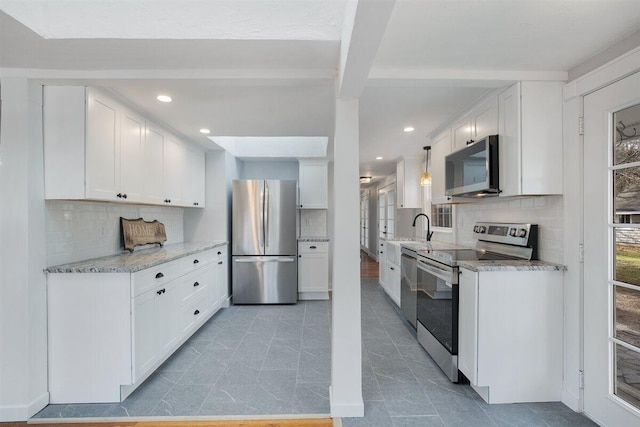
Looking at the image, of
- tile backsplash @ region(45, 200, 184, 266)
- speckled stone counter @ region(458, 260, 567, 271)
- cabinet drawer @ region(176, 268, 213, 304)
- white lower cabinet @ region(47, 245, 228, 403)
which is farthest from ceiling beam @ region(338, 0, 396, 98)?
cabinet drawer @ region(176, 268, 213, 304)

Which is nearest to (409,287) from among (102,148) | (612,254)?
(612,254)

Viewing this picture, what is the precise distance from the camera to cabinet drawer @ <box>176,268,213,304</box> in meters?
2.71

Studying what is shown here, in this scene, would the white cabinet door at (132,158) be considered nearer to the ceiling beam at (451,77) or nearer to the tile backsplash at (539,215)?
the ceiling beam at (451,77)

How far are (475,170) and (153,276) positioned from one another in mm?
2680

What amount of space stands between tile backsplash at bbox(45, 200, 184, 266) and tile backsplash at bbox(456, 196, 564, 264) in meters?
3.49

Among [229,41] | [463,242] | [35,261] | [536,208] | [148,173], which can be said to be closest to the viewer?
[229,41]

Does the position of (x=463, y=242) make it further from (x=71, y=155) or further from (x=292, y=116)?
(x=71, y=155)

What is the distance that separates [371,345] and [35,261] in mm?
2691

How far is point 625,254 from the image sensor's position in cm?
160

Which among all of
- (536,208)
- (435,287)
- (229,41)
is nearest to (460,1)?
(229,41)

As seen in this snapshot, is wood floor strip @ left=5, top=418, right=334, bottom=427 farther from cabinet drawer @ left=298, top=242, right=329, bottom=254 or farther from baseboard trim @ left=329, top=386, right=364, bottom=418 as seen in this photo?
cabinet drawer @ left=298, top=242, right=329, bottom=254

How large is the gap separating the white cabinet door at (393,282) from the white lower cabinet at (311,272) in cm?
92

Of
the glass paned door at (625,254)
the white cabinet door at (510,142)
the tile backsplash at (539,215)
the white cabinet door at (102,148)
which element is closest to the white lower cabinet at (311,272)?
the tile backsplash at (539,215)

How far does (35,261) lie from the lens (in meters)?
1.84
